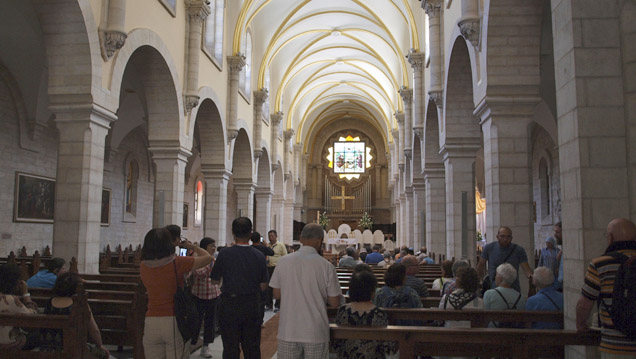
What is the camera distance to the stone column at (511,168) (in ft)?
26.8

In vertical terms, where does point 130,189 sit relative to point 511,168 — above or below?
above

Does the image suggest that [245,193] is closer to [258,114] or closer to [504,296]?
[258,114]

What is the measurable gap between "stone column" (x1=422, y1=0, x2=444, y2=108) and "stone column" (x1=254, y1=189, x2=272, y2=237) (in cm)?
1232

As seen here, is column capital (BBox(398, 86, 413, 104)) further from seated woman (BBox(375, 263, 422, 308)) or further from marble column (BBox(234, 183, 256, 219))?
seated woman (BBox(375, 263, 422, 308))

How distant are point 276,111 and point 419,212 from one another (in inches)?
420

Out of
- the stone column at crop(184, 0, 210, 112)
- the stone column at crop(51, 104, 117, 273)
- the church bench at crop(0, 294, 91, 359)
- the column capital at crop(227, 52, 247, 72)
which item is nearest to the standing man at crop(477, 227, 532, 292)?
the church bench at crop(0, 294, 91, 359)

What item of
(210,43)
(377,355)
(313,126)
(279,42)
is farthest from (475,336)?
(313,126)

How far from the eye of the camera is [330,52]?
1167 inches

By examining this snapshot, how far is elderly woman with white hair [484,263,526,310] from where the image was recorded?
5.09 meters

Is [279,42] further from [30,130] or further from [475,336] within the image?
[475,336]

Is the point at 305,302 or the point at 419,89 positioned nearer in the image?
the point at 305,302

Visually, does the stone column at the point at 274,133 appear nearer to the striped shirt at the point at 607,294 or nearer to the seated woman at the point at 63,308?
the seated woman at the point at 63,308

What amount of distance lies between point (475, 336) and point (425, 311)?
880 mm

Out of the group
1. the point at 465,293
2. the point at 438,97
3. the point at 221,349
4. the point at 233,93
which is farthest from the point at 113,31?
the point at 233,93
